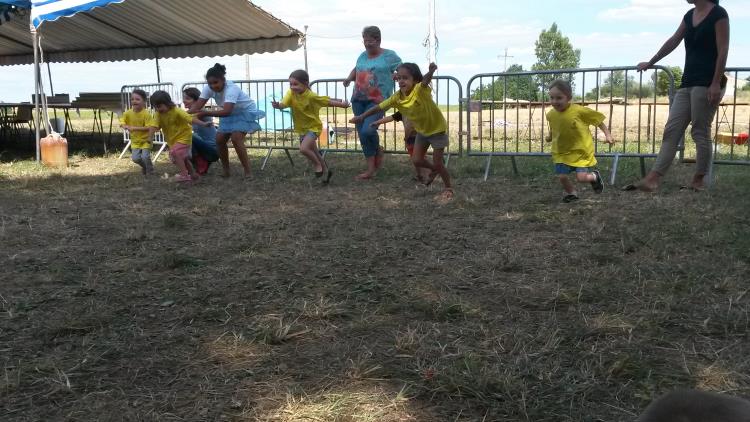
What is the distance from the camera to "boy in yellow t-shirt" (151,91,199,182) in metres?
7.20

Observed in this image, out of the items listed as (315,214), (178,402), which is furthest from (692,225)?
(178,402)

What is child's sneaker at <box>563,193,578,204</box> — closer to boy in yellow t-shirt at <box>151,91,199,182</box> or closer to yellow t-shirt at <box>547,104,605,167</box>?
yellow t-shirt at <box>547,104,605,167</box>

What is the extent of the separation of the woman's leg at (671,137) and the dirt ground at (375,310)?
43 centimetres

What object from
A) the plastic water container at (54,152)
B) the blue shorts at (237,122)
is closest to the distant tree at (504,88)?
the blue shorts at (237,122)

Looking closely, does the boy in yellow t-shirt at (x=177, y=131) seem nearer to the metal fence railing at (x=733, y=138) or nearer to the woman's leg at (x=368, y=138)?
the woman's leg at (x=368, y=138)

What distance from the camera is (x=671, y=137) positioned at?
18.8 ft

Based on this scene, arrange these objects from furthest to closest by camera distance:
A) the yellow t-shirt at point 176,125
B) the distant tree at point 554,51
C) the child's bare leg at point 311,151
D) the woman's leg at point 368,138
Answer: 1. the distant tree at point 554,51
2. the yellow t-shirt at point 176,125
3. the woman's leg at point 368,138
4. the child's bare leg at point 311,151

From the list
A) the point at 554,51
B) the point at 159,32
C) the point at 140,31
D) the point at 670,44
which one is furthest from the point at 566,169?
the point at 554,51

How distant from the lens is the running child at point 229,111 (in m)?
7.19

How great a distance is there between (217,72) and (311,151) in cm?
142

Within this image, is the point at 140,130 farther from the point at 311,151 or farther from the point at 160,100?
the point at 311,151

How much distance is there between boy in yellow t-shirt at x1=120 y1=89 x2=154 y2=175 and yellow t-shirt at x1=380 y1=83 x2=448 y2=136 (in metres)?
3.69

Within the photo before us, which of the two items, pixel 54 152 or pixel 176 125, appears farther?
pixel 54 152

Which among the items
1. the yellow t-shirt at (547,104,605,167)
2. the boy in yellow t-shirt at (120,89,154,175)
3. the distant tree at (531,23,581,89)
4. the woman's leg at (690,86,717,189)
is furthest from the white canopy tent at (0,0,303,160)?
the distant tree at (531,23,581,89)
